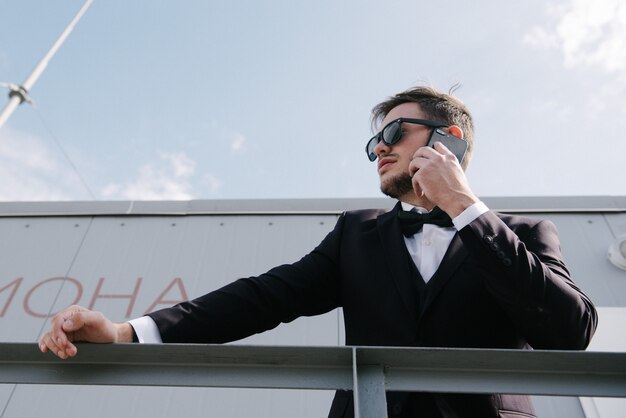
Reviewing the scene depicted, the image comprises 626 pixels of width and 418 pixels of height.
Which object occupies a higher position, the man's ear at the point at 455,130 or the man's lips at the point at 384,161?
the man's ear at the point at 455,130

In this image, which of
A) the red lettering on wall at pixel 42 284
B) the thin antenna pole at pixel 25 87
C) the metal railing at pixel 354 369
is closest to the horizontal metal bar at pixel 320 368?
the metal railing at pixel 354 369

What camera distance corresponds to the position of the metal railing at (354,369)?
1.02m

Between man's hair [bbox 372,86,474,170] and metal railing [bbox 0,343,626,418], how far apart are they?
3.26 ft

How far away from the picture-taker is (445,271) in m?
1.31

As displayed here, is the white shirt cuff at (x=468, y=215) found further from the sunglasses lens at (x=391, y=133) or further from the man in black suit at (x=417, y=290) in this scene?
the sunglasses lens at (x=391, y=133)

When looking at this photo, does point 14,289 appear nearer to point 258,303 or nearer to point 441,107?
point 258,303

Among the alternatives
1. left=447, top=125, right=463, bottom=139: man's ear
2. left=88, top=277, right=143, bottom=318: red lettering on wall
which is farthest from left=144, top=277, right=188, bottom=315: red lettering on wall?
left=447, top=125, right=463, bottom=139: man's ear

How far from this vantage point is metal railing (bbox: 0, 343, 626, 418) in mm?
1018

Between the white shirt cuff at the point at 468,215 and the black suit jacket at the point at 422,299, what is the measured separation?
0.05 feet

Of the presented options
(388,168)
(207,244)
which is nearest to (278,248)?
(207,244)

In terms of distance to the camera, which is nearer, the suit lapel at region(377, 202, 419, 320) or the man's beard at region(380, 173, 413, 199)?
the suit lapel at region(377, 202, 419, 320)

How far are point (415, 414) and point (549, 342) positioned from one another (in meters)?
0.37

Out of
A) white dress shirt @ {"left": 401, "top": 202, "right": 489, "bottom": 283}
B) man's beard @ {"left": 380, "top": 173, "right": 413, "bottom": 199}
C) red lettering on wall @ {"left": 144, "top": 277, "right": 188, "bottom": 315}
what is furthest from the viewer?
red lettering on wall @ {"left": 144, "top": 277, "right": 188, "bottom": 315}

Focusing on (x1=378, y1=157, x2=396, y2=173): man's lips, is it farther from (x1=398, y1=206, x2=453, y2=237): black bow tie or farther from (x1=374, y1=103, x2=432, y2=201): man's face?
(x1=398, y1=206, x2=453, y2=237): black bow tie
